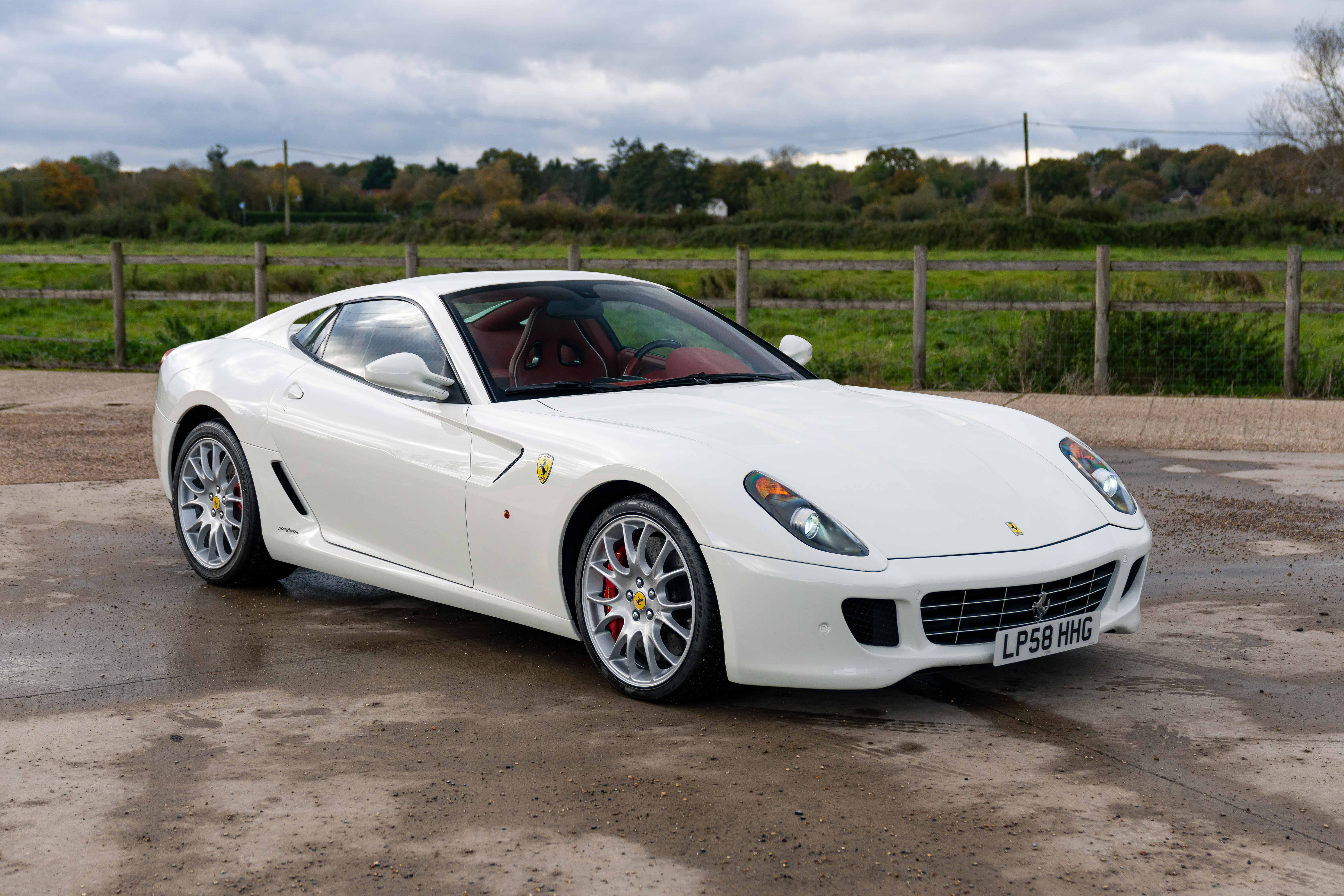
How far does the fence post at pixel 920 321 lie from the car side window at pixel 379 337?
366 inches

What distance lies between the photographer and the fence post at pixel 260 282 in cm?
1638

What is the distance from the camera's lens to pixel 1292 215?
148 ft

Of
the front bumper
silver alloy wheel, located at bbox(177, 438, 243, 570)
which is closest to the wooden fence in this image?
silver alloy wheel, located at bbox(177, 438, 243, 570)

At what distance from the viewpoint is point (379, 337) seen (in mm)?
5180

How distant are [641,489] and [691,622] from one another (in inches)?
17.2

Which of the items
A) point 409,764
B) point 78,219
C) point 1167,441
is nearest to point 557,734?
point 409,764

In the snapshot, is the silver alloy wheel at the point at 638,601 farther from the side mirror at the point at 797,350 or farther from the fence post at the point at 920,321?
the fence post at the point at 920,321

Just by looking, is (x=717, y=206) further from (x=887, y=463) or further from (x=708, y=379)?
(x=887, y=463)

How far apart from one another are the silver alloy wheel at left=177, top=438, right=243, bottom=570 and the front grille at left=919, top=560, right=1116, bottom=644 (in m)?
3.05

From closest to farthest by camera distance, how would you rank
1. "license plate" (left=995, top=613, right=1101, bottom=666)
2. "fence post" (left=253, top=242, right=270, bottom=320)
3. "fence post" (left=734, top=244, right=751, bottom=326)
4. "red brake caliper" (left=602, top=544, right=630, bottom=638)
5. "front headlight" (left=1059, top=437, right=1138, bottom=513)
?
"license plate" (left=995, top=613, right=1101, bottom=666) → "red brake caliper" (left=602, top=544, right=630, bottom=638) → "front headlight" (left=1059, top=437, right=1138, bottom=513) → "fence post" (left=734, top=244, right=751, bottom=326) → "fence post" (left=253, top=242, right=270, bottom=320)

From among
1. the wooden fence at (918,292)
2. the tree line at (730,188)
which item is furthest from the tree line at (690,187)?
the wooden fence at (918,292)

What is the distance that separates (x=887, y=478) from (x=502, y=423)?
1.31 metres

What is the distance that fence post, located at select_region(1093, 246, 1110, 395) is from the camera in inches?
527

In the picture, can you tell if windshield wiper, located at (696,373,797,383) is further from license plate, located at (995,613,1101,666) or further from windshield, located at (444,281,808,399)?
license plate, located at (995,613,1101,666)
